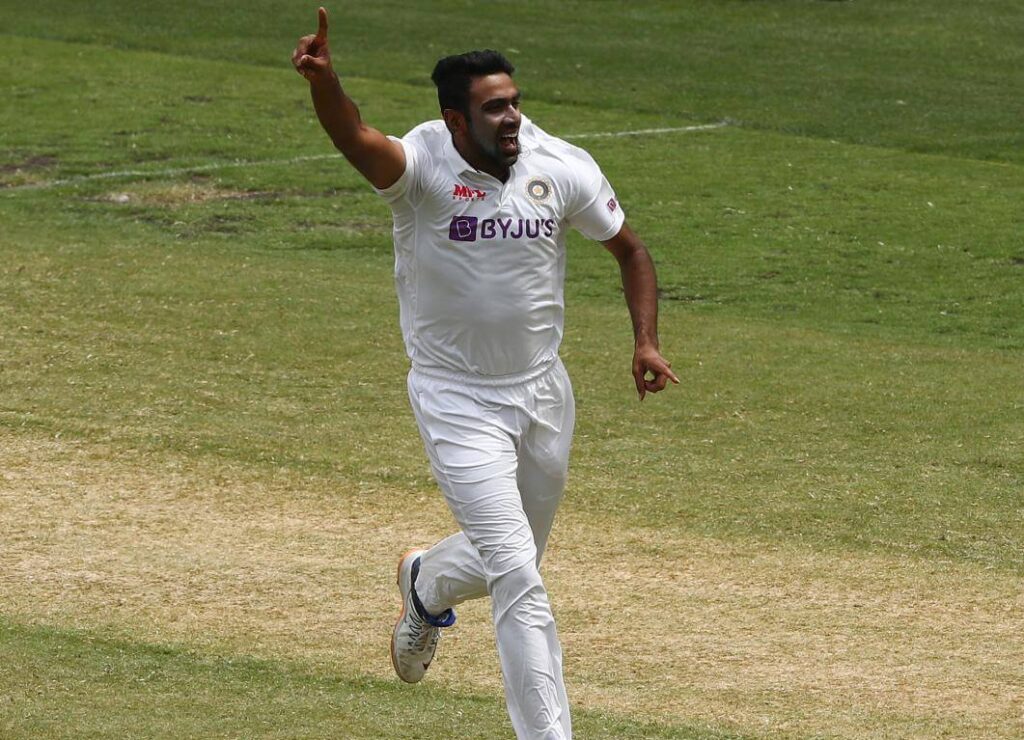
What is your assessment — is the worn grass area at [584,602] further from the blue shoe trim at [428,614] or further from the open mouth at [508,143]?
the open mouth at [508,143]

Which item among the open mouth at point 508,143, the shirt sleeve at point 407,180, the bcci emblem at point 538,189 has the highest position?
the open mouth at point 508,143

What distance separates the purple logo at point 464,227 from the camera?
663 cm

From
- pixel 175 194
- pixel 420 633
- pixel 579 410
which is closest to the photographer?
pixel 420 633

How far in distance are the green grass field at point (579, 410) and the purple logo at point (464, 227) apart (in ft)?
6.19

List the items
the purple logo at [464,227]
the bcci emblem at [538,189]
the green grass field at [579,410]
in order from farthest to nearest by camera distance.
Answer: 1. the green grass field at [579,410]
2. the bcci emblem at [538,189]
3. the purple logo at [464,227]

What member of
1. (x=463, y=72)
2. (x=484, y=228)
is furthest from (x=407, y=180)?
(x=463, y=72)

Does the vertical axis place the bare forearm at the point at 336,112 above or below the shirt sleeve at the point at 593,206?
above

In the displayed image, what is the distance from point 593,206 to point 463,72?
748mm

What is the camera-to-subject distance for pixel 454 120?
674cm

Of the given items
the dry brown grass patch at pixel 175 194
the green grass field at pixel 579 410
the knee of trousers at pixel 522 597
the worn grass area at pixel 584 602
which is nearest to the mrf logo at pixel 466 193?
the knee of trousers at pixel 522 597

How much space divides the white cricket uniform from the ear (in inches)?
1.3

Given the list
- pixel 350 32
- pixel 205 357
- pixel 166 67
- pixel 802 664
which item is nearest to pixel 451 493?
pixel 802 664

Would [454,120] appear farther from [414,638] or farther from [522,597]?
[414,638]

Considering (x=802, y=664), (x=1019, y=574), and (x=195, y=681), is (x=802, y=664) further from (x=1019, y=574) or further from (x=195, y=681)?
(x=195, y=681)
